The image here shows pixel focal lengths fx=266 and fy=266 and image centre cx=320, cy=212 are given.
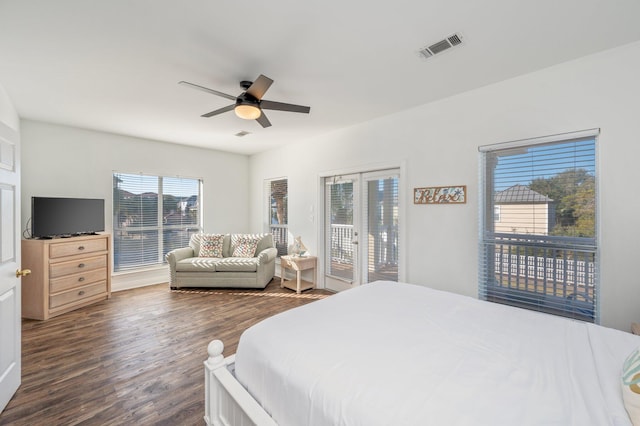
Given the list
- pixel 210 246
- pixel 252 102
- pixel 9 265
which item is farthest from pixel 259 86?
pixel 210 246

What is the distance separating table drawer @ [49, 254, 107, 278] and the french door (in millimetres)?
3414

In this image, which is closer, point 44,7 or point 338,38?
point 44,7

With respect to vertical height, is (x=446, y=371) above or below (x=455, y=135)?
below

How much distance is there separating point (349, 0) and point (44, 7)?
6.23 ft

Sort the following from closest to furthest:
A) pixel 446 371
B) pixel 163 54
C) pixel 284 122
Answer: pixel 446 371 → pixel 163 54 → pixel 284 122

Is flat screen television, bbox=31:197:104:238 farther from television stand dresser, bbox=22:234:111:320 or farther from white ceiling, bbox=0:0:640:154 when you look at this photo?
white ceiling, bbox=0:0:640:154

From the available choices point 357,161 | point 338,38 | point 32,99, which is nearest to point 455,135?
point 357,161

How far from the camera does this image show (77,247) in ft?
12.1

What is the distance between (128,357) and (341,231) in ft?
10.00

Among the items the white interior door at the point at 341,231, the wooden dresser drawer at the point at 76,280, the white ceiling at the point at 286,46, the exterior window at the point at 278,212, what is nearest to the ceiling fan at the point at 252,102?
the white ceiling at the point at 286,46

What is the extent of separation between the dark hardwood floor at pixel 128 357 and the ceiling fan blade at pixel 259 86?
7.87ft

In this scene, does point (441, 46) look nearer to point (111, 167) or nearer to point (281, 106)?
point (281, 106)

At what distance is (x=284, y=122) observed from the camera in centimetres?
385

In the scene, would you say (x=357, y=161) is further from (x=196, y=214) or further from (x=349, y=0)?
(x=196, y=214)
